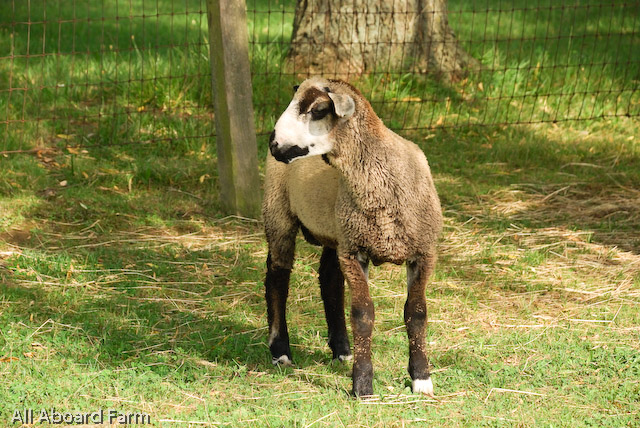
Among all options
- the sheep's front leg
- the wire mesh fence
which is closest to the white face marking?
the sheep's front leg

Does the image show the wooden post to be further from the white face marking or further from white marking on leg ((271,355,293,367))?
the white face marking

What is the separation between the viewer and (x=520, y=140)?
8461 mm

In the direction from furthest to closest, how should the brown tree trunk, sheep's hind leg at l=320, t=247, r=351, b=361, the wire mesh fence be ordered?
the brown tree trunk < the wire mesh fence < sheep's hind leg at l=320, t=247, r=351, b=361

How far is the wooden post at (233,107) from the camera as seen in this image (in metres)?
6.55

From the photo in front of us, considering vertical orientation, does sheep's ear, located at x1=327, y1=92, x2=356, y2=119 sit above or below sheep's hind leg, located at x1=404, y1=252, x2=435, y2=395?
above

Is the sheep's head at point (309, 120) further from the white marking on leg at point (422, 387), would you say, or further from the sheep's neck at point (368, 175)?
the white marking on leg at point (422, 387)

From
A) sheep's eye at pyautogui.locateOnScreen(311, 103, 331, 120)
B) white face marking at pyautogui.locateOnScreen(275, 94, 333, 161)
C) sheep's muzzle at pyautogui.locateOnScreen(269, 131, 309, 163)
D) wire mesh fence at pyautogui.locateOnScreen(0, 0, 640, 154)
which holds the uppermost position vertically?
sheep's eye at pyautogui.locateOnScreen(311, 103, 331, 120)

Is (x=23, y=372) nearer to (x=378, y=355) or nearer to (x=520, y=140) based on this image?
(x=378, y=355)

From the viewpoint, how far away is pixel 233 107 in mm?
6664

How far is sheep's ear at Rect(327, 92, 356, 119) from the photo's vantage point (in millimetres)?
3975

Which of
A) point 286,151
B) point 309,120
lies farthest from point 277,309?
point 309,120

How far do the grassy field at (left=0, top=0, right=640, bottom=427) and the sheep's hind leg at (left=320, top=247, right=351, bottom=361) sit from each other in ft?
0.43

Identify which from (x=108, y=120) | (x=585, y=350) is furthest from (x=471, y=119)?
(x=585, y=350)

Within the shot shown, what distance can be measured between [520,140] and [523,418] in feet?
15.7
